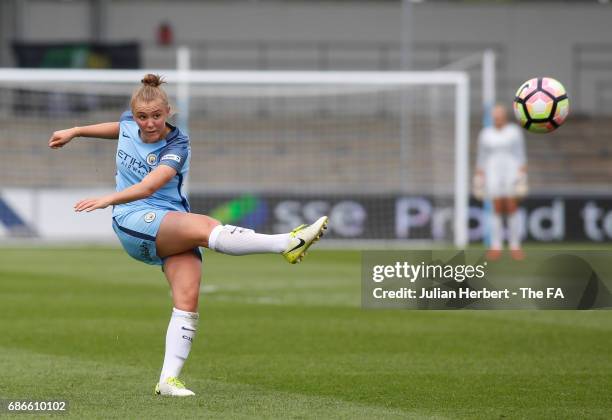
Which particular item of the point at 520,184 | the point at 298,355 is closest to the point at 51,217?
the point at 520,184

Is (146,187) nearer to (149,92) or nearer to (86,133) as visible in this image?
(149,92)

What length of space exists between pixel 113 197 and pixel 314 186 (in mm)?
19625

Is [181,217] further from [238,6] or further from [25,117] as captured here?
[238,6]

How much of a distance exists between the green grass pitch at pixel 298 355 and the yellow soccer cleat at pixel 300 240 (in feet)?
2.58

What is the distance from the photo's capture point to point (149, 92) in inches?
246

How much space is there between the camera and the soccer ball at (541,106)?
9.50 m

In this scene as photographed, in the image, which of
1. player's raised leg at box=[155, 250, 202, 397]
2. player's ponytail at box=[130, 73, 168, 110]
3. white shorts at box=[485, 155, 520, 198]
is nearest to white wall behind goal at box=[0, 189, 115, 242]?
white shorts at box=[485, 155, 520, 198]

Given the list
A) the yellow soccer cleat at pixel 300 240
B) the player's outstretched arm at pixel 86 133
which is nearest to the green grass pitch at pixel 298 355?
the yellow soccer cleat at pixel 300 240

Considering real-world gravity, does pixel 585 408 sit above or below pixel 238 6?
below

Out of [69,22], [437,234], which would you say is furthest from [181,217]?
[69,22]

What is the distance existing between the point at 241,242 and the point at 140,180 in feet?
2.27

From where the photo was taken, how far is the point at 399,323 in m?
10.5

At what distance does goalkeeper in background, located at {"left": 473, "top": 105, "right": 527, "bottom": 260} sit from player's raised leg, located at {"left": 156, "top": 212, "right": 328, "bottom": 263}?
1264 cm

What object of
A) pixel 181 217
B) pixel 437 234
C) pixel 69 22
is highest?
pixel 69 22
